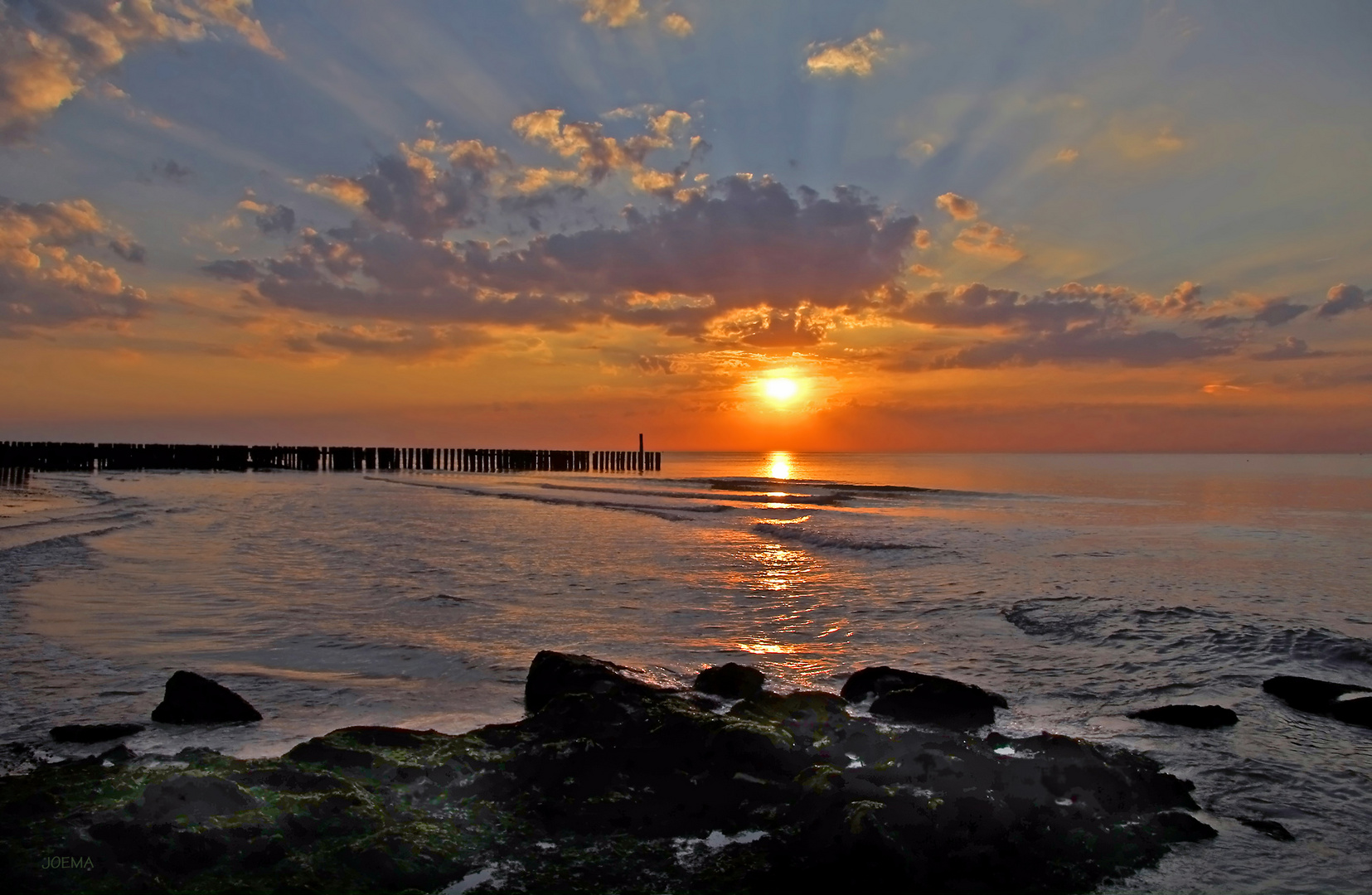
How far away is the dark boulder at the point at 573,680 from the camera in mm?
6605

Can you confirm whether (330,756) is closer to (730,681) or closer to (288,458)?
(730,681)

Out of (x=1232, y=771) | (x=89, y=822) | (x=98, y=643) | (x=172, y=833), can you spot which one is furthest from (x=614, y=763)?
(x=98, y=643)

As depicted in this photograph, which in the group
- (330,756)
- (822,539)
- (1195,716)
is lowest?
(1195,716)

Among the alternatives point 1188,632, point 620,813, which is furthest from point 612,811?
point 1188,632

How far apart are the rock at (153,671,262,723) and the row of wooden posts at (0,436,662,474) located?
54905mm

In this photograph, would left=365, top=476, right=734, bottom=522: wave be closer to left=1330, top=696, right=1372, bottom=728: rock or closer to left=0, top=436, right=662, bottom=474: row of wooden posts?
left=1330, top=696, right=1372, bottom=728: rock

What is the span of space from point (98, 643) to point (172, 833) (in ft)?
20.0

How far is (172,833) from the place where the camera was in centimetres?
427

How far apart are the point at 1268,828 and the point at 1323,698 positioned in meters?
3.24

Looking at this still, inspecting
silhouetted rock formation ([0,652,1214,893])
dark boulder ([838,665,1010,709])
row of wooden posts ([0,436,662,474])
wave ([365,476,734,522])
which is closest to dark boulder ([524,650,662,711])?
silhouetted rock formation ([0,652,1214,893])

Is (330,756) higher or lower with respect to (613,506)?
lower

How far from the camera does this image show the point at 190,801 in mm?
4551

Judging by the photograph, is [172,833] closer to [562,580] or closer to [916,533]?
[562,580]

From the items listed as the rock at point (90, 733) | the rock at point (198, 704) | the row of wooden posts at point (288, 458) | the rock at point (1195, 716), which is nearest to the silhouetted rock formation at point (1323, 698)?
the rock at point (1195, 716)
